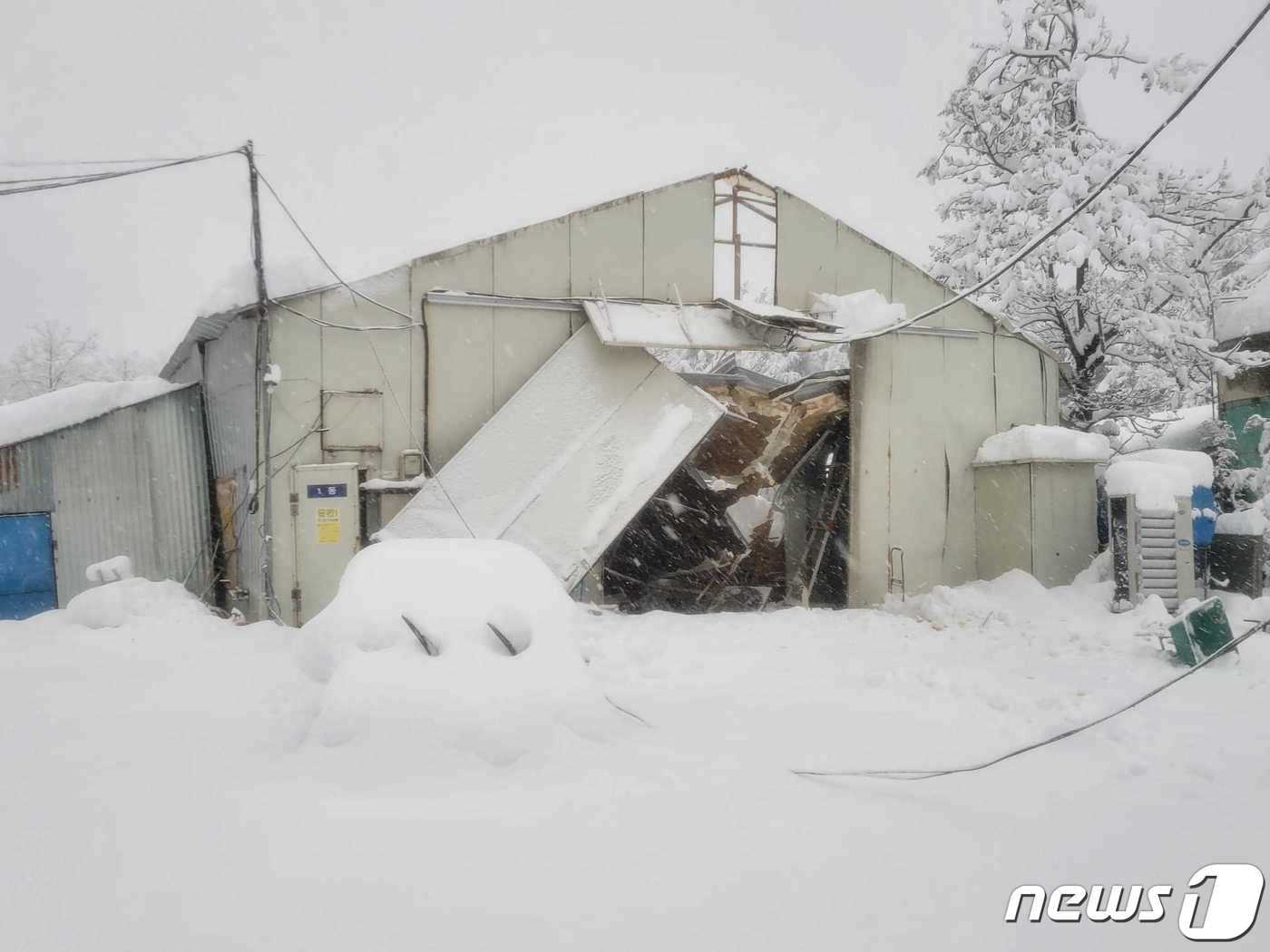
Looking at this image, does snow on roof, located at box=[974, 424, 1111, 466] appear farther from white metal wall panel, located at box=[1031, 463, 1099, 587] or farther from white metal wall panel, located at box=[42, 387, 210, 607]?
white metal wall panel, located at box=[42, 387, 210, 607]

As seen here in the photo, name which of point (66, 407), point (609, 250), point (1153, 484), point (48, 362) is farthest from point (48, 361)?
point (1153, 484)

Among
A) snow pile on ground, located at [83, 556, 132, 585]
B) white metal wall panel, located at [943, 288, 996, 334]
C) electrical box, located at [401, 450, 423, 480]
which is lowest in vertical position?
snow pile on ground, located at [83, 556, 132, 585]

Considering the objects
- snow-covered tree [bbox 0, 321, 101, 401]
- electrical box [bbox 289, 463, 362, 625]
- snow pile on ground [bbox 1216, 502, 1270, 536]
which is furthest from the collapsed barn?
→ snow-covered tree [bbox 0, 321, 101, 401]

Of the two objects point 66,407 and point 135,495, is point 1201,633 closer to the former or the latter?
point 135,495

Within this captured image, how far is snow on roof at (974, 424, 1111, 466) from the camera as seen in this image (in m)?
9.38

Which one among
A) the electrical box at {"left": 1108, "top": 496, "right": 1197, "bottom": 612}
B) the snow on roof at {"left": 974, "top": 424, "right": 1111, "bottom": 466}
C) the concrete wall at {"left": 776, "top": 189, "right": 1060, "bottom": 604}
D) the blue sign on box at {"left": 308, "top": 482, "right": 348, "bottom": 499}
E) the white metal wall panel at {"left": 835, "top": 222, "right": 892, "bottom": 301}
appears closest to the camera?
the blue sign on box at {"left": 308, "top": 482, "right": 348, "bottom": 499}

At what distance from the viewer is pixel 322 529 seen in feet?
27.1

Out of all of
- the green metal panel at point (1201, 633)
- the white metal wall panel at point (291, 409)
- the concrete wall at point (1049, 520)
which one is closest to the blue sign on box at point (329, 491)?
the white metal wall panel at point (291, 409)

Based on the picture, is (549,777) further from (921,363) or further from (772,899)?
(921,363)

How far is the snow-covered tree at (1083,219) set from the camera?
1170cm

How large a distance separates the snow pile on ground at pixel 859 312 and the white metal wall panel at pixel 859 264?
32 cm

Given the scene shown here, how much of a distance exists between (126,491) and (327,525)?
3896 millimetres

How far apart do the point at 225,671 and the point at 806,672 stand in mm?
4764

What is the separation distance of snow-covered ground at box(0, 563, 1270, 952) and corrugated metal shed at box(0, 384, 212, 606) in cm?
446
